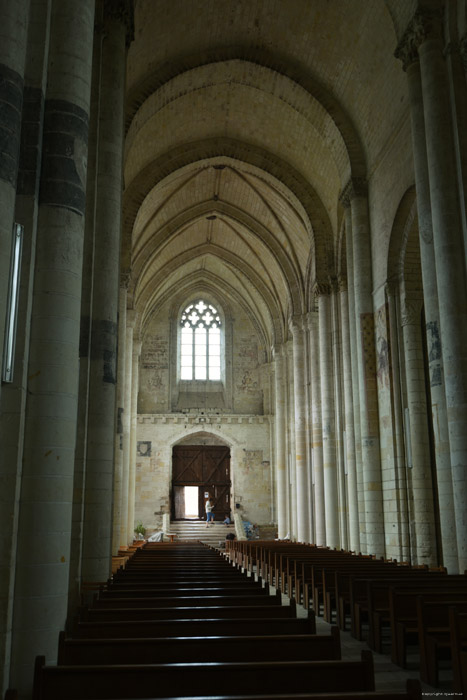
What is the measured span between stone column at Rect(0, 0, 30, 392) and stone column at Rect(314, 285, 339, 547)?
688 inches

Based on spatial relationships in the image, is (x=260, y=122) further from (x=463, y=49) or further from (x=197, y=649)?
(x=197, y=649)

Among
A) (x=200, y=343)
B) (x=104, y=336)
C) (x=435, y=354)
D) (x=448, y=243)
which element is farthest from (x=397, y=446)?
(x=200, y=343)

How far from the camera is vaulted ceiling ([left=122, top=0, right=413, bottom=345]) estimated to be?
16.5m

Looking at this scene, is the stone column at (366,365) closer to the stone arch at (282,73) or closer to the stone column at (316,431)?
the stone arch at (282,73)

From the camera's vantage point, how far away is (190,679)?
335 centimetres

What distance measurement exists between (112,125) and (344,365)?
10.8 m

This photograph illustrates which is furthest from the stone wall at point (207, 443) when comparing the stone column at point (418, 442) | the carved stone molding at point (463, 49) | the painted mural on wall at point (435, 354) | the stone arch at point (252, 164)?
the carved stone molding at point (463, 49)

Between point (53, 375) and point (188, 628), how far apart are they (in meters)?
2.43

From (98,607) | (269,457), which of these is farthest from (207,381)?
(98,607)

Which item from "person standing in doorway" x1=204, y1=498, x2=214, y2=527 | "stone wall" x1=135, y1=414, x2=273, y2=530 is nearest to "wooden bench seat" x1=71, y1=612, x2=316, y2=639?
"person standing in doorway" x1=204, y1=498, x2=214, y2=527

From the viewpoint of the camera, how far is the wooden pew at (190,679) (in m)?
3.27

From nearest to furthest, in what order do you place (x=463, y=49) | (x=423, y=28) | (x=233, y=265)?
(x=463, y=49) → (x=423, y=28) → (x=233, y=265)

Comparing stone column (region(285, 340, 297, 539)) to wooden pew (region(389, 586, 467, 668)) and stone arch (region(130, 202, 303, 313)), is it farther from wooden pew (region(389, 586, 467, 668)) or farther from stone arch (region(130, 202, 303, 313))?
wooden pew (region(389, 586, 467, 668))

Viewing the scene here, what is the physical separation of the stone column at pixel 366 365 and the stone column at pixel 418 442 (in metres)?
1.23
